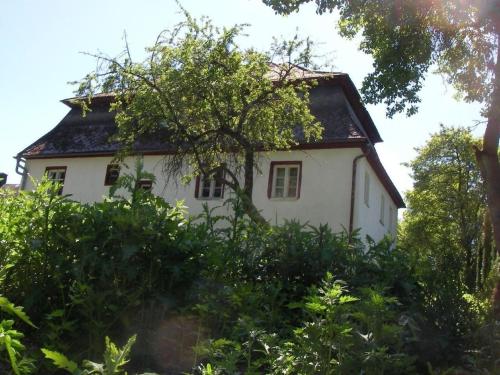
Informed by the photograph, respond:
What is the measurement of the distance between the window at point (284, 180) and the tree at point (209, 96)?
3.81m

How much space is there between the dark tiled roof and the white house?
1.4 inches

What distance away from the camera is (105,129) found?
2547 centimetres

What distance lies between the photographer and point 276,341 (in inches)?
126

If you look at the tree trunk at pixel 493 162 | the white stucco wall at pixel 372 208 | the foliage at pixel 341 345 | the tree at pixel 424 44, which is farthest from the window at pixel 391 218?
the foliage at pixel 341 345

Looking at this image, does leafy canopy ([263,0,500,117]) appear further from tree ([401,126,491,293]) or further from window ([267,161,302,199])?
tree ([401,126,491,293])

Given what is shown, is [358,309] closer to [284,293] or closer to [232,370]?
[232,370]

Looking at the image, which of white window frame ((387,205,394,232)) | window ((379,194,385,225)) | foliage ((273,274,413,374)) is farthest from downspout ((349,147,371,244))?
foliage ((273,274,413,374))

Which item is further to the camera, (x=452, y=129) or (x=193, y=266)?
(x=452, y=129)

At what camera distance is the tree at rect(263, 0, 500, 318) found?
11.6 meters

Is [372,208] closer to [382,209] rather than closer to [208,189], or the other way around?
[382,209]

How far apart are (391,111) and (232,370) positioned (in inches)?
433

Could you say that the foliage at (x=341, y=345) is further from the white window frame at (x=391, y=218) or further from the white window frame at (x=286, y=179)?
the white window frame at (x=391, y=218)

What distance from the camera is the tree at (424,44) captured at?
11.6 m

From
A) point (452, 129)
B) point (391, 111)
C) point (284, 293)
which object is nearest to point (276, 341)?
point (284, 293)
